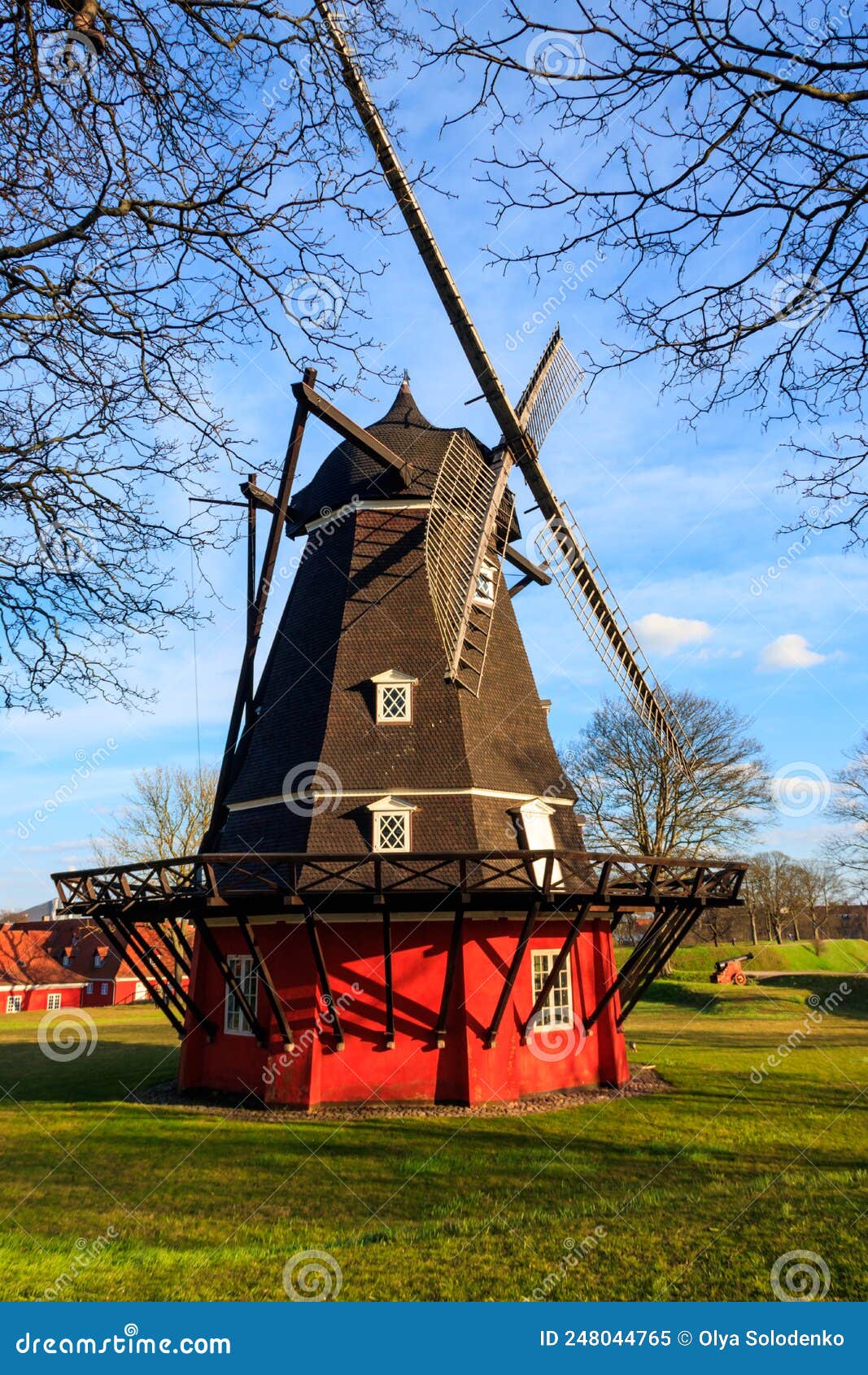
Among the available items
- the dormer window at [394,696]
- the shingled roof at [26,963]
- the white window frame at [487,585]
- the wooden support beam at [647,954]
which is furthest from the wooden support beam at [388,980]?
the shingled roof at [26,963]

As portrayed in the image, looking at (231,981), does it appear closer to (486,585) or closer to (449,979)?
(449,979)

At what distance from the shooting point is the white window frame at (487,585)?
14883 millimetres

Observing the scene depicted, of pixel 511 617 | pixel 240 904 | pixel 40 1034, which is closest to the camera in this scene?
pixel 240 904

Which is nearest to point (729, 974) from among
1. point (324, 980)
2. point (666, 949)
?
point (666, 949)

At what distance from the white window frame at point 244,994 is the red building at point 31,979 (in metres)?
34.8

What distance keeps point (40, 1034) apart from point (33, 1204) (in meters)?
21.8

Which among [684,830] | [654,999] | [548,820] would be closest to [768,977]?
[654,999]

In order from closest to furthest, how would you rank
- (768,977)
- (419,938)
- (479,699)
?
(419,938) < (479,699) < (768,977)

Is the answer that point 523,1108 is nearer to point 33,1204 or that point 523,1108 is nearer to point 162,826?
point 33,1204

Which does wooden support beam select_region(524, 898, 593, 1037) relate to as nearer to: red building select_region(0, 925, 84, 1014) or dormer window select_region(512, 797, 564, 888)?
dormer window select_region(512, 797, 564, 888)

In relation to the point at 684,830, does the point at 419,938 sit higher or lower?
lower

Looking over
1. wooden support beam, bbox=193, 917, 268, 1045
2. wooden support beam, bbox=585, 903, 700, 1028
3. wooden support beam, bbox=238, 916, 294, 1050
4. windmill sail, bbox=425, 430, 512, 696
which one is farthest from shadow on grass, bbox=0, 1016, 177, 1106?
windmill sail, bbox=425, 430, 512, 696

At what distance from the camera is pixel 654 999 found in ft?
101

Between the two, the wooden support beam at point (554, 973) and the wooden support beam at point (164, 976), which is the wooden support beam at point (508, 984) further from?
the wooden support beam at point (164, 976)
